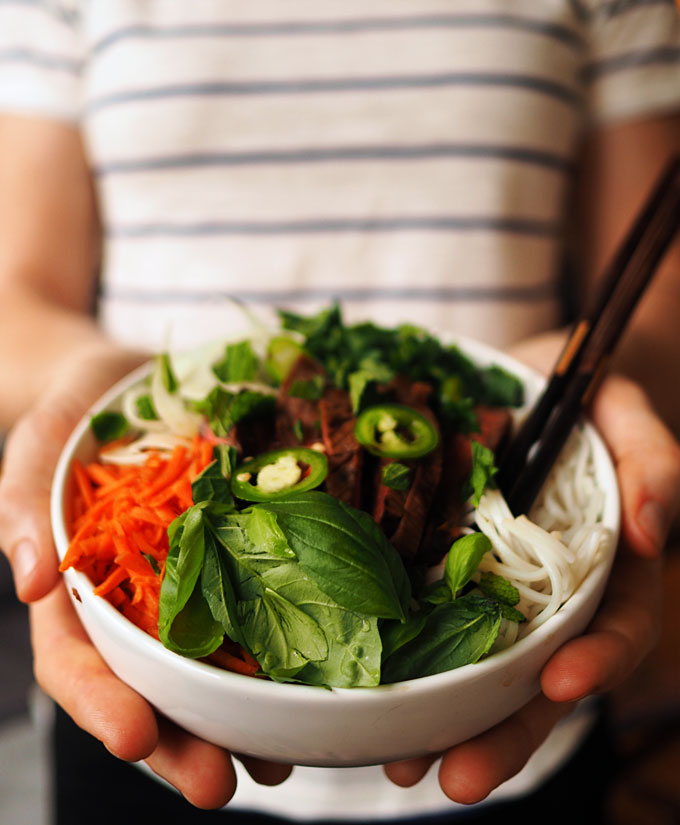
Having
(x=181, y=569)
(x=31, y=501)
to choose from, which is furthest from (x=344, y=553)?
(x=31, y=501)

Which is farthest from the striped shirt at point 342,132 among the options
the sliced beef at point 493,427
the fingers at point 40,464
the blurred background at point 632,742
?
the blurred background at point 632,742

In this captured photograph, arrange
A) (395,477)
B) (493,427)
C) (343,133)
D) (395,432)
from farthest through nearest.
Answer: (343,133) → (493,427) → (395,432) → (395,477)

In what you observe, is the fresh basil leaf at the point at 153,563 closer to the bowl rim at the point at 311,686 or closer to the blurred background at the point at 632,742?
the bowl rim at the point at 311,686

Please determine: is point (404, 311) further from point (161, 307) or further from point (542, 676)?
point (542, 676)

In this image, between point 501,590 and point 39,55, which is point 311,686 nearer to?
point 501,590

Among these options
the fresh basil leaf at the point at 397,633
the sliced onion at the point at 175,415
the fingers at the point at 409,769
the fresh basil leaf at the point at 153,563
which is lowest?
the fingers at the point at 409,769

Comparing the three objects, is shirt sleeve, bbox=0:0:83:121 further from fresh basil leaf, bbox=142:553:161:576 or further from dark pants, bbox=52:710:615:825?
dark pants, bbox=52:710:615:825

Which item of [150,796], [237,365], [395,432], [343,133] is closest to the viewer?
[395,432]
